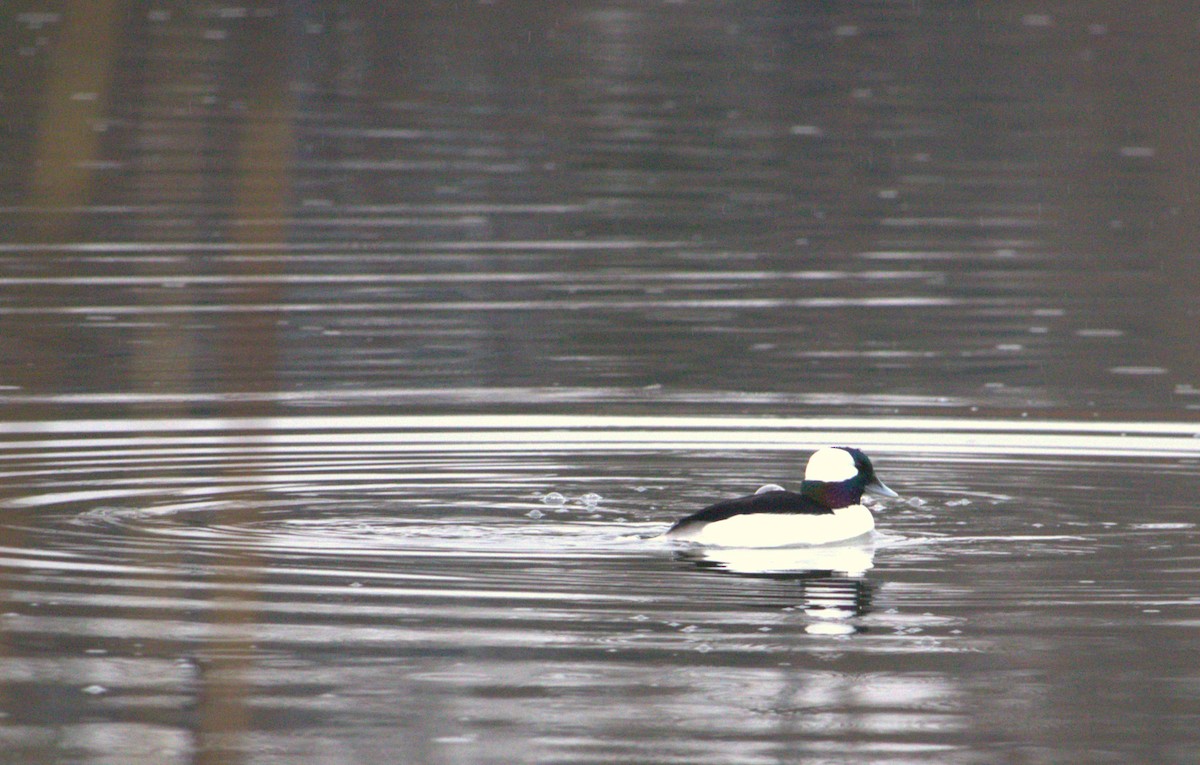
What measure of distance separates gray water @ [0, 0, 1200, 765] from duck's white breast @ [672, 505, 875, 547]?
9 centimetres

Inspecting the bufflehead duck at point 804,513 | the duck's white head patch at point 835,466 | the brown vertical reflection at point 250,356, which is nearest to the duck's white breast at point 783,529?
the bufflehead duck at point 804,513

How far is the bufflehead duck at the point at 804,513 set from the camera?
11328 millimetres

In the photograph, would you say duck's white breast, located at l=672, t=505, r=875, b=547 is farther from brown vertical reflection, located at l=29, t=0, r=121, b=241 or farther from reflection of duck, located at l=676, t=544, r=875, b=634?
brown vertical reflection, located at l=29, t=0, r=121, b=241

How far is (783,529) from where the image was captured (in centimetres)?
1160

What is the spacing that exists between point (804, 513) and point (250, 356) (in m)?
6.18

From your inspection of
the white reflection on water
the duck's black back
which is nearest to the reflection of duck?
A: the white reflection on water

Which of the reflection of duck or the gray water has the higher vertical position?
the gray water

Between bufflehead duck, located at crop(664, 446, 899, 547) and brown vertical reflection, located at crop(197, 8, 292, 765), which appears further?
bufflehead duck, located at crop(664, 446, 899, 547)

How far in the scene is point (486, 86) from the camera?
4225 centimetres

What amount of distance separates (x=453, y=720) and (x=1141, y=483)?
593 cm

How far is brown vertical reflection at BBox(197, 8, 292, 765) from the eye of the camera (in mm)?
5309

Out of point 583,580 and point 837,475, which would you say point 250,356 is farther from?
point 837,475

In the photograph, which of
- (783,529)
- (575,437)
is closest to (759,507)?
→ (783,529)

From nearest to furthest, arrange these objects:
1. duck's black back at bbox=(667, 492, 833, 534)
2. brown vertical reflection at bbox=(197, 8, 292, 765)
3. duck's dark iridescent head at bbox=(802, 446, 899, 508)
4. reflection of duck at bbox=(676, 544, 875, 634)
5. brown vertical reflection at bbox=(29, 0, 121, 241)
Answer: brown vertical reflection at bbox=(29, 0, 121, 241)
brown vertical reflection at bbox=(197, 8, 292, 765)
reflection of duck at bbox=(676, 544, 875, 634)
duck's black back at bbox=(667, 492, 833, 534)
duck's dark iridescent head at bbox=(802, 446, 899, 508)
